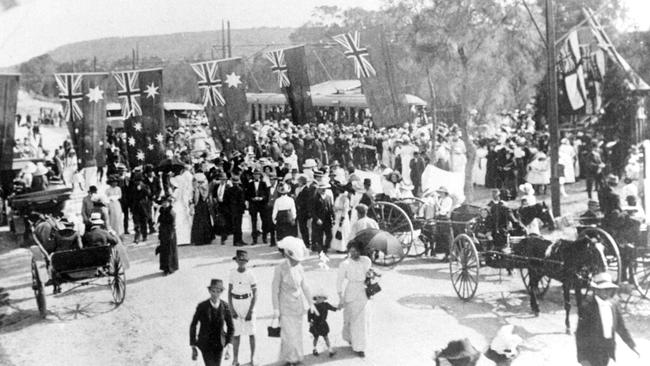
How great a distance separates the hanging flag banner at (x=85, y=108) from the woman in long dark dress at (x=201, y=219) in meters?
1.83

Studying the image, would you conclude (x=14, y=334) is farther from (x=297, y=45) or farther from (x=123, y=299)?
(x=297, y=45)

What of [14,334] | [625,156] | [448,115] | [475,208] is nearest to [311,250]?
[475,208]

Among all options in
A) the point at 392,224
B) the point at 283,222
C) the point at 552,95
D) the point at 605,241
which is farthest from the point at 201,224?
the point at 605,241

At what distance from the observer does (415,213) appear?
1109 centimetres

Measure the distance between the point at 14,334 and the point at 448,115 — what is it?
49.9ft

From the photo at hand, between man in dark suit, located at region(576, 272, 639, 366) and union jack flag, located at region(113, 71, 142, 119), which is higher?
union jack flag, located at region(113, 71, 142, 119)

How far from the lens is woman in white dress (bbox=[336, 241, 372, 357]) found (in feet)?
23.3

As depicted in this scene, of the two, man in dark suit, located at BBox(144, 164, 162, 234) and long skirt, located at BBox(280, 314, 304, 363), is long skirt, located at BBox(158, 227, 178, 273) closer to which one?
man in dark suit, located at BBox(144, 164, 162, 234)

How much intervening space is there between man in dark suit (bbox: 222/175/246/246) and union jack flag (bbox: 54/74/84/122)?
2.65 metres

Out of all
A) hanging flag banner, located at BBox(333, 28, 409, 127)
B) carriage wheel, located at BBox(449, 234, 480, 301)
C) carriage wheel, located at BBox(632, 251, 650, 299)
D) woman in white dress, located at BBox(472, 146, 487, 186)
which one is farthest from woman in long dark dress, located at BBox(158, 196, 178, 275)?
woman in white dress, located at BBox(472, 146, 487, 186)

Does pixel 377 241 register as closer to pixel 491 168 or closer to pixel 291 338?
pixel 291 338

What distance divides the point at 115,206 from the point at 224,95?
2.97 m

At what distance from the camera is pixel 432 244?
10.6 metres

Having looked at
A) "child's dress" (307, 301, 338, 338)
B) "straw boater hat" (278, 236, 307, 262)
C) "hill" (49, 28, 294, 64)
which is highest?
"hill" (49, 28, 294, 64)
